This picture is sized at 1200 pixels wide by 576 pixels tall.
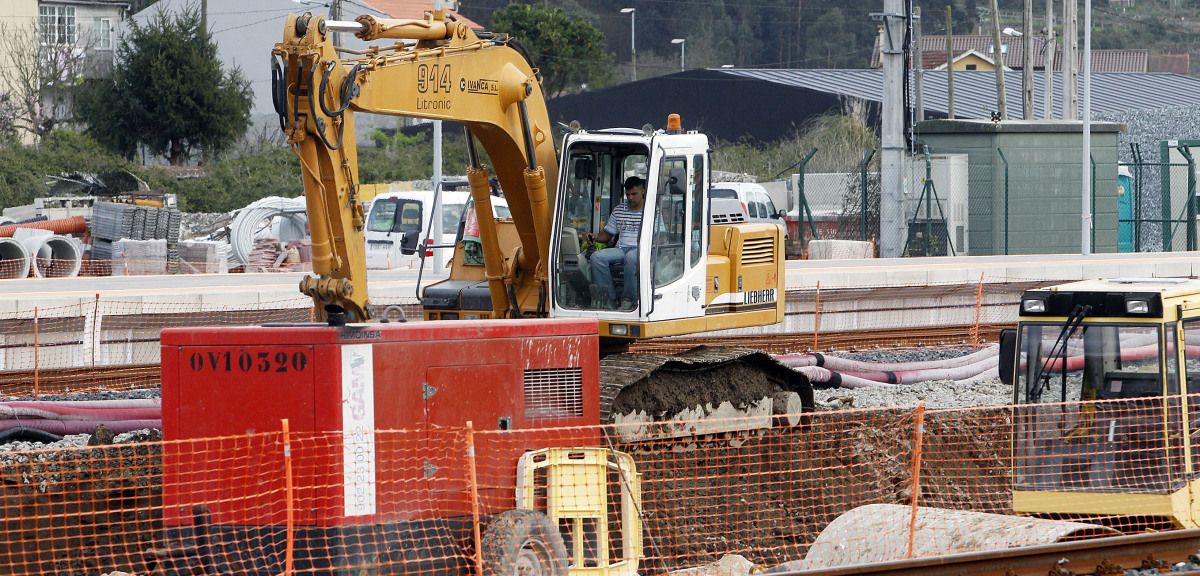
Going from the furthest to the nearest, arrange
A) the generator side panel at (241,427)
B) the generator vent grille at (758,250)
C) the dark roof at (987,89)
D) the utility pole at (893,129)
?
1. the dark roof at (987,89)
2. the utility pole at (893,129)
3. the generator vent grille at (758,250)
4. the generator side panel at (241,427)

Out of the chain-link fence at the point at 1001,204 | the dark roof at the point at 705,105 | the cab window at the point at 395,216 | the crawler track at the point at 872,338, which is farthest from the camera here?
the dark roof at the point at 705,105

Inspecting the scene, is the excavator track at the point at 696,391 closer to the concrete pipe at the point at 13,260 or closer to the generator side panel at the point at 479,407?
the generator side panel at the point at 479,407

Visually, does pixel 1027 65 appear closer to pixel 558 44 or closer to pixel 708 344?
pixel 708 344

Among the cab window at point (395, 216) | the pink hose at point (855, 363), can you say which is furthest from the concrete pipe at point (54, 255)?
the pink hose at point (855, 363)

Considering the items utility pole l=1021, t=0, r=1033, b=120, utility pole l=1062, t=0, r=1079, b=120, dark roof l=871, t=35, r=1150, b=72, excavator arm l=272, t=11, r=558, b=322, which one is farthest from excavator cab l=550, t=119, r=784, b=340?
dark roof l=871, t=35, r=1150, b=72

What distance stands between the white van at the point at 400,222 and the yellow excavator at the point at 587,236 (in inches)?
500

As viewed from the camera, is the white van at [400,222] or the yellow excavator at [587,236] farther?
the white van at [400,222]

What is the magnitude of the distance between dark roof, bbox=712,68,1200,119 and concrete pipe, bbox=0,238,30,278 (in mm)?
34387

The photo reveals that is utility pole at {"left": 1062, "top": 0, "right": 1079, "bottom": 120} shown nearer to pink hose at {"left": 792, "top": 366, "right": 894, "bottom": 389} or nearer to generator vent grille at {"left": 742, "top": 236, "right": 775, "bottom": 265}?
pink hose at {"left": 792, "top": 366, "right": 894, "bottom": 389}

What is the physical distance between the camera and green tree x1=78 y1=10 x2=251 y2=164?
51.7 meters

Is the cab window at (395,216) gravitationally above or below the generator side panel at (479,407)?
above

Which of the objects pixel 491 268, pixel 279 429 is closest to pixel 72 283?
pixel 491 268

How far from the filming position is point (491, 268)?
512 inches

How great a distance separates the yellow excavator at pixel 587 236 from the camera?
11.1 m
